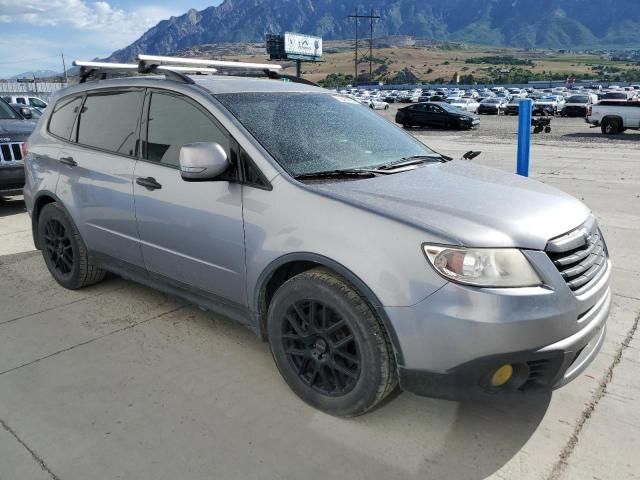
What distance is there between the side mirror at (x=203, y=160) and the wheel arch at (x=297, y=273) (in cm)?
58

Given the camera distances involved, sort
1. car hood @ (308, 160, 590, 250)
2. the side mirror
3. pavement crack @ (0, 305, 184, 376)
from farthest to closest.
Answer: pavement crack @ (0, 305, 184, 376)
the side mirror
car hood @ (308, 160, 590, 250)

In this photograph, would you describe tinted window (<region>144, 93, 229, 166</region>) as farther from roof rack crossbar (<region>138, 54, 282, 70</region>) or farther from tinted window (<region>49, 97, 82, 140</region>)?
tinted window (<region>49, 97, 82, 140</region>)

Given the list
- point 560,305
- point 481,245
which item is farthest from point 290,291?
point 560,305

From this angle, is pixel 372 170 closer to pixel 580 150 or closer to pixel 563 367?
pixel 563 367

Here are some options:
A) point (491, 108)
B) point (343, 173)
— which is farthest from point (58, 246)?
point (491, 108)

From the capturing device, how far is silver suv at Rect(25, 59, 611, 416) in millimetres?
2352

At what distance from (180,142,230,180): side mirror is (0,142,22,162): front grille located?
5.27 meters

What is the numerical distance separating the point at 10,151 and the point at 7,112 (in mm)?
1760

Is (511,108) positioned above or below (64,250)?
below

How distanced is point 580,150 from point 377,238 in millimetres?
15592

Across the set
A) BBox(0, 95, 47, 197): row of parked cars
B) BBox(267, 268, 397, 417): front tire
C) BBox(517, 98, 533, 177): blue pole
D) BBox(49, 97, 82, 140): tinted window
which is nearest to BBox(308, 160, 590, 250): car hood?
BBox(267, 268, 397, 417): front tire

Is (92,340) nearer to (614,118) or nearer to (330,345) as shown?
(330,345)

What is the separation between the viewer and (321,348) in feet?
9.16

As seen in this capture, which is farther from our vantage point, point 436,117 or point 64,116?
point 436,117
